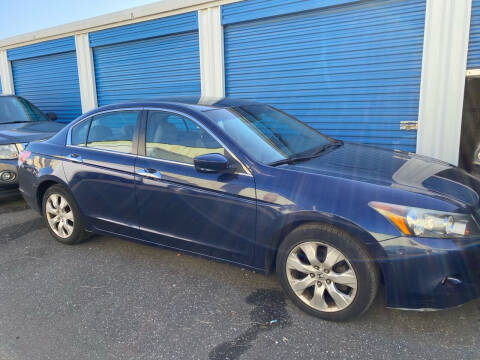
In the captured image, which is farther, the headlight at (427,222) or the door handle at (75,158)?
the door handle at (75,158)

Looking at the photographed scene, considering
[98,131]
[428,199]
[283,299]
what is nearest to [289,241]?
[283,299]

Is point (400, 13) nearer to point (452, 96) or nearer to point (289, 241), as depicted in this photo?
point (452, 96)

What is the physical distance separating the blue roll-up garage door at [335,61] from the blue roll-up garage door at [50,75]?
5.20 meters

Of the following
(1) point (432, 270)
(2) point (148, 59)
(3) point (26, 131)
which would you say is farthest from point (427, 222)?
(2) point (148, 59)

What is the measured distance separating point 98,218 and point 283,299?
2007mm

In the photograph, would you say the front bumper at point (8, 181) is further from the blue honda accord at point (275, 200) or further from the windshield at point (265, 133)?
the windshield at point (265, 133)

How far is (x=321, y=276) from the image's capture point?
2.74 metres

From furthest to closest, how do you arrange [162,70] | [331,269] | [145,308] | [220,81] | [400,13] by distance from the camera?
[162,70]
[220,81]
[400,13]
[145,308]
[331,269]

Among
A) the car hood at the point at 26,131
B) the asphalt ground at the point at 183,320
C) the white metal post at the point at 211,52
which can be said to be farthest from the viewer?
the white metal post at the point at 211,52

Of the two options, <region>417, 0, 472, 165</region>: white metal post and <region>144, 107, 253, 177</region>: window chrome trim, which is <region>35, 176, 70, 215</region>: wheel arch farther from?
<region>417, 0, 472, 165</region>: white metal post

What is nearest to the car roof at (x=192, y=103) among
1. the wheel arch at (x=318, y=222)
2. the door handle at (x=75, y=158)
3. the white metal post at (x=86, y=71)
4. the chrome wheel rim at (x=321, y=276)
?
the door handle at (x=75, y=158)

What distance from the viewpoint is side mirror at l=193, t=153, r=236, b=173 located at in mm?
2924

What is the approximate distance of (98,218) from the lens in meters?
3.87

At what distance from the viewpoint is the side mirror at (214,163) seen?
2.92 metres
